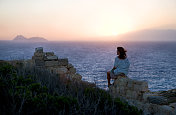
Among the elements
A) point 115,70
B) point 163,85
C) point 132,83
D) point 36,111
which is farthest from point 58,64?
point 163,85

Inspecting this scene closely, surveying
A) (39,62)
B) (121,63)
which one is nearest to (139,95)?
(121,63)

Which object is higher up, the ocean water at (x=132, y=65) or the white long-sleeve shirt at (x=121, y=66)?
the white long-sleeve shirt at (x=121, y=66)

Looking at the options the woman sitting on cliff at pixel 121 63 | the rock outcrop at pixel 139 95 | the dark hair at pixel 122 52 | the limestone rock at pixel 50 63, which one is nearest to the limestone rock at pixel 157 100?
the rock outcrop at pixel 139 95

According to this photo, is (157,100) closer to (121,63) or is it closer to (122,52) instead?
(121,63)

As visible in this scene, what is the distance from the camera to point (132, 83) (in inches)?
255

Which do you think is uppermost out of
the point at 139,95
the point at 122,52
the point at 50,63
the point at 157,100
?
the point at 122,52

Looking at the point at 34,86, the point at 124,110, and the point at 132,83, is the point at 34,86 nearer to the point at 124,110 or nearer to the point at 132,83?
the point at 124,110

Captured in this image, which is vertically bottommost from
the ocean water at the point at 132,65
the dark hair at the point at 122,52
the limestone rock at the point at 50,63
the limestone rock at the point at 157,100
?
the ocean water at the point at 132,65

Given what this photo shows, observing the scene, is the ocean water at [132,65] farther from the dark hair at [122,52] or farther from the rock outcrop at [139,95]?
the dark hair at [122,52]

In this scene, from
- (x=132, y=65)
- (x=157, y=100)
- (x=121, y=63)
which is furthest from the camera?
(x=132, y=65)

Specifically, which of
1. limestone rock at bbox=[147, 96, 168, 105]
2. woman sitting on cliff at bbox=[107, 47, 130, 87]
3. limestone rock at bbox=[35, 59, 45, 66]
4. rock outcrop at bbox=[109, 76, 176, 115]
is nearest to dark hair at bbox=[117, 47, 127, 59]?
woman sitting on cliff at bbox=[107, 47, 130, 87]

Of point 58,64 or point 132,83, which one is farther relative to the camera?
point 58,64

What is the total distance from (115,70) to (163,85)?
2477 centimetres

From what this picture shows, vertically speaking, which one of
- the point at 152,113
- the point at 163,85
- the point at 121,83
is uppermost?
the point at 121,83
